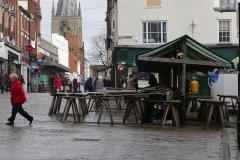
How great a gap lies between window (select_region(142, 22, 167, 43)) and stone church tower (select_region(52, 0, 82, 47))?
11830cm

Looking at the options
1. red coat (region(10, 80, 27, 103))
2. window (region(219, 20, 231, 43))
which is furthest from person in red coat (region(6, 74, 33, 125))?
window (region(219, 20, 231, 43))

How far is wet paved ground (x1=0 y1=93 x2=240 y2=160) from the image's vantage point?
9633 mm

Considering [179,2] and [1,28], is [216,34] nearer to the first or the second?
[179,2]

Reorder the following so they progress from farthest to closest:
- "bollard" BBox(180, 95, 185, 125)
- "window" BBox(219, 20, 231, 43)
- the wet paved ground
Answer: "window" BBox(219, 20, 231, 43) → "bollard" BBox(180, 95, 185, 125) → the wet paved ground

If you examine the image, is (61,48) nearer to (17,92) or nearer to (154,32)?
(154,32)

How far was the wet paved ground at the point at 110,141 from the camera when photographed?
31.6 ft

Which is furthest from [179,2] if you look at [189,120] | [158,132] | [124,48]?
[158,132]

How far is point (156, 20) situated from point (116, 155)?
115ft

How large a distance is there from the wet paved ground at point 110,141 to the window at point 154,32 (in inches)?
1083

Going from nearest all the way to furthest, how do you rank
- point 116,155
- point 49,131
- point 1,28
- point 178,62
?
point 116,155, point 49,131, point 178,62, point 1,28

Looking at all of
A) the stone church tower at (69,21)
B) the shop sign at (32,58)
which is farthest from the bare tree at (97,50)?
the stone church tower at (69,21)

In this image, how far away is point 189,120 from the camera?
18.5 m

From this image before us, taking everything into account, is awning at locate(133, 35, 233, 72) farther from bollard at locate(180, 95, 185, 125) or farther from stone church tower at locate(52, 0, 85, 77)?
stone church tower at locate(52, 0, 85, 77)

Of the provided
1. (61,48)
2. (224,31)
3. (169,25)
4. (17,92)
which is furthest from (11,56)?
(61,48)
